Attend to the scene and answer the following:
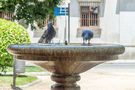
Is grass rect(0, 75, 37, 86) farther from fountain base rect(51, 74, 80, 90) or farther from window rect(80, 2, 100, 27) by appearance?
window rect(80, 2, 100, 27)

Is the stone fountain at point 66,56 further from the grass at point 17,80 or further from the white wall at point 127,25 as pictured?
the white wall at point 127,25

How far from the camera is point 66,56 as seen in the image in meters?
6.70

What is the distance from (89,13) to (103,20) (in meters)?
1.07

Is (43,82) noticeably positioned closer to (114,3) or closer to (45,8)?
(45,8)

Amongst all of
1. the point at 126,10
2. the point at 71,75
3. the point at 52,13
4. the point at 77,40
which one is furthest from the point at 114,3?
the point at 71,75

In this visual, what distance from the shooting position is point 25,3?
869 inches

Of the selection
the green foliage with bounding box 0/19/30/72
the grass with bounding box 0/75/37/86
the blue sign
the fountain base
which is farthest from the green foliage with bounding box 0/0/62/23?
the fountain base

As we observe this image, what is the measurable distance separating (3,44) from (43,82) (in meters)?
2.26

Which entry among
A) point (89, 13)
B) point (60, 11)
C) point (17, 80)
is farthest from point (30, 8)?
point (89, 13)

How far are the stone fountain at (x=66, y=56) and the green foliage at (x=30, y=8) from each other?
14.8 metres

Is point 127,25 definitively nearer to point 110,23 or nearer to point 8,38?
point 110,23

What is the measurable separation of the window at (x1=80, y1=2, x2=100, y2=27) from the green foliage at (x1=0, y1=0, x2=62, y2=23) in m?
11.6

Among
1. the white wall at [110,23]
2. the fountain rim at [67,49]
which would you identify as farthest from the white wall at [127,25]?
the fountain rim at [67,49]

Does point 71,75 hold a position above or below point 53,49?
below
